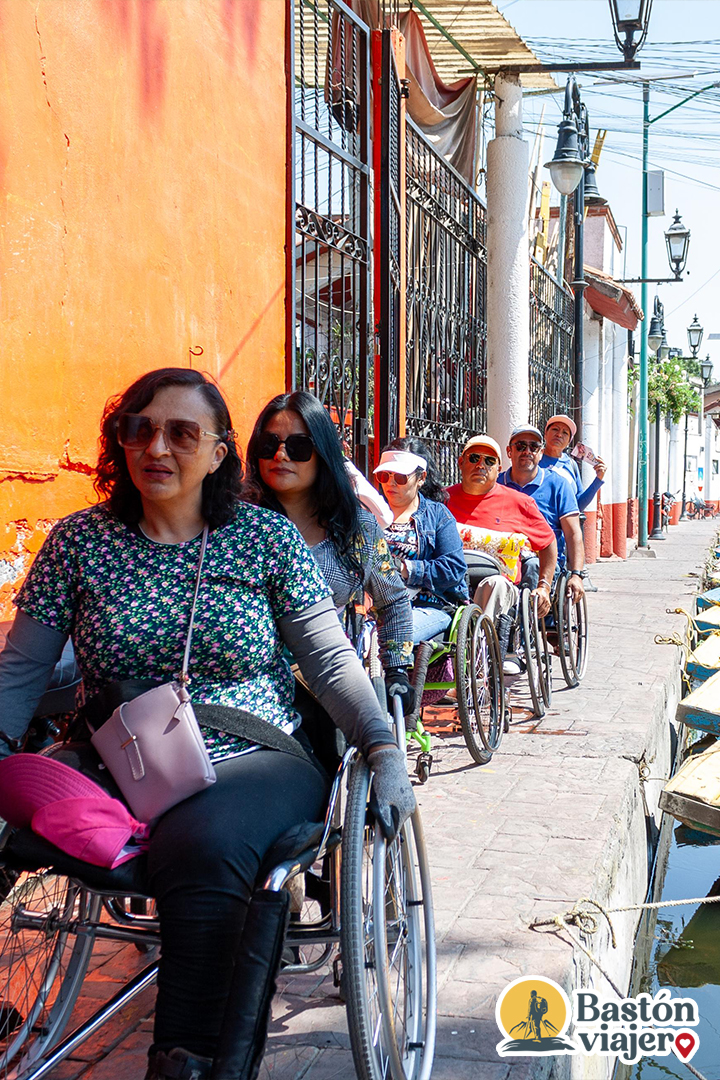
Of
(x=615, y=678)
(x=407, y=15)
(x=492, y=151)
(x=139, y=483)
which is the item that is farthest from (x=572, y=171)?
(x=139, y=483)

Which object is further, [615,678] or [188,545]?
[615,678]

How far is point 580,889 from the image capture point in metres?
3.73

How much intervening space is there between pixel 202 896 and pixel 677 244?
16962mm

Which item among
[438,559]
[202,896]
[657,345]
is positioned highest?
[657,345]

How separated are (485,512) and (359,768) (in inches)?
165

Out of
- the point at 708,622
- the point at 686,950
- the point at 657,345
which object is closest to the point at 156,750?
the point at 686,950

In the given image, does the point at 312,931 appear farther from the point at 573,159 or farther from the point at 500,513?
the point at 573,159

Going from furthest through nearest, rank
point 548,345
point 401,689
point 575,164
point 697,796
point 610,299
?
point 610,299 → point 548,345 → point 575,164 → point 697,796 → point 401,689

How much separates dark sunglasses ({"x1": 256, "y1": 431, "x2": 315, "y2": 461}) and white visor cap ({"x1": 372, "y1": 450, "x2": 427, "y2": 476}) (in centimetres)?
200

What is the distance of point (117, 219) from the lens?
4164 millimetres

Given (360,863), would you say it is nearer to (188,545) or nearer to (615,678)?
(188,545)

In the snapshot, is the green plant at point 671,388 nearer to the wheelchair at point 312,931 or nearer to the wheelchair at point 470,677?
the wheelchair at point 470,677

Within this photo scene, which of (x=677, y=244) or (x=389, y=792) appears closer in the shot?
(x=389, y=792)

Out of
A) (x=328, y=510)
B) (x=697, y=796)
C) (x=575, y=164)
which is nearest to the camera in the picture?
(x=328, y=510)
